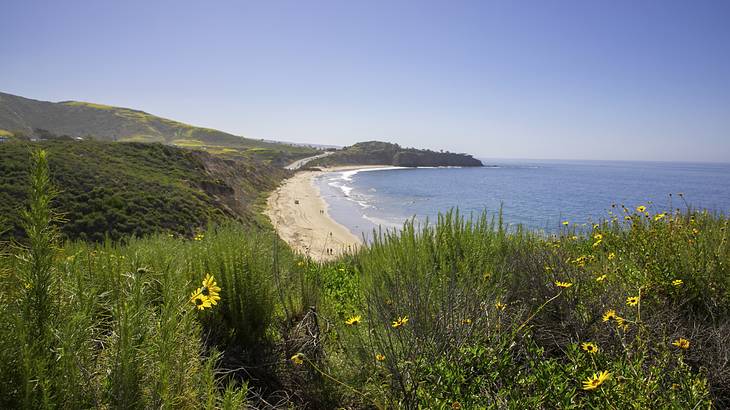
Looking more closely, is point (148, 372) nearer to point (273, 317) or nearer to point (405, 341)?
point (405, 341)

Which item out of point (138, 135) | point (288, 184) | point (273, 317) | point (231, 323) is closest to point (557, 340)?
point (273, 317)

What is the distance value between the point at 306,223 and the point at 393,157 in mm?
92542

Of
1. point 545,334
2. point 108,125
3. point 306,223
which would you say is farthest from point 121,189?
point 108,125

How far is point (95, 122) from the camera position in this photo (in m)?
104

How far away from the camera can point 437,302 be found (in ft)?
9.44

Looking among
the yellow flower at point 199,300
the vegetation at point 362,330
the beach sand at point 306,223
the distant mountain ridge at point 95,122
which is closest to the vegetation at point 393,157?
the distant mountain ridge at point 95,122

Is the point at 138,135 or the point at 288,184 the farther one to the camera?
the point at 138,135

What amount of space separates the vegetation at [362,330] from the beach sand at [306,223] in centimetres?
1253

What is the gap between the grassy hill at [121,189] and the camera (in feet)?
54.7

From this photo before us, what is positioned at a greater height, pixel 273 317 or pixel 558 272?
pixel 558 272

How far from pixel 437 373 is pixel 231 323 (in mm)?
1787

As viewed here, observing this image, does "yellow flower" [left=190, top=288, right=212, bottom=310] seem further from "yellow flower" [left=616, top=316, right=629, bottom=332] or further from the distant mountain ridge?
the distant mountain ridge

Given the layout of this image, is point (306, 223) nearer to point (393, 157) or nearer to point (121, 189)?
point (121, 189)

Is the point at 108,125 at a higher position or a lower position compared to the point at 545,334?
higher
